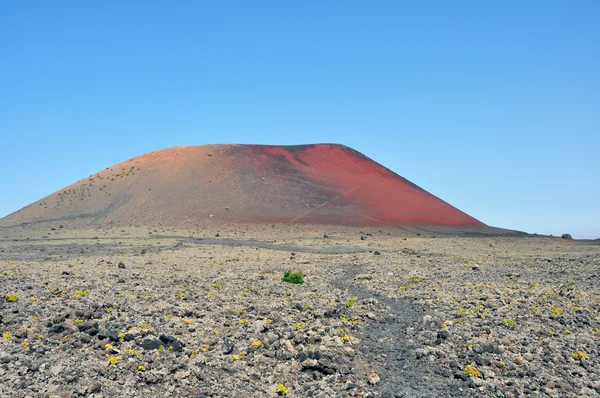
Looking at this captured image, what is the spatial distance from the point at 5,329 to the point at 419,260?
774 inches

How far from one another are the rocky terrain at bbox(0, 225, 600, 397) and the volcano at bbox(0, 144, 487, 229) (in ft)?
124

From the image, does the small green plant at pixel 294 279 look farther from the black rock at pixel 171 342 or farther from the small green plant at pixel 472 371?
the small green plant at pixel 472 371

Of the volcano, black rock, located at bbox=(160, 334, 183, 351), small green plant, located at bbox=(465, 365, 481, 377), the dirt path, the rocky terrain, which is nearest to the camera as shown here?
the rocky terrain

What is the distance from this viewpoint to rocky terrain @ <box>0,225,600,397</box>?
9.31m

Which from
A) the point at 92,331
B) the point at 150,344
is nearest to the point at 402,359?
the point at 150,344

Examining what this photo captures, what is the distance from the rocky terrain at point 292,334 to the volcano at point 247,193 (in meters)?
37.8

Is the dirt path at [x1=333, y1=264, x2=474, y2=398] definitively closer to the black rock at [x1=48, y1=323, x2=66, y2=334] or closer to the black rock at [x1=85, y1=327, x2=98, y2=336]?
the black rock at [x1=85, y1=327, x2=98, y2=336]

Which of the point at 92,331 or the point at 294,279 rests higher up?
the point at 294,279

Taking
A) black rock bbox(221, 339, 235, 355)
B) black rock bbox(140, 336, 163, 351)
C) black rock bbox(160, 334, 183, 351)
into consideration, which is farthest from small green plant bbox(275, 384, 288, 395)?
black rock bbox(140, 336, 163, 351)

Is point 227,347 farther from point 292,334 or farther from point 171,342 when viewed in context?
point 292,334

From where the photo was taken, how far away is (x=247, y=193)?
64000 mm

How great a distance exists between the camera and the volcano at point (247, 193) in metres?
58.6

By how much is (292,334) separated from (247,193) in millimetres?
52985

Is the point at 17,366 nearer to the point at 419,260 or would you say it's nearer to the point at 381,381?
the point at 381,381
